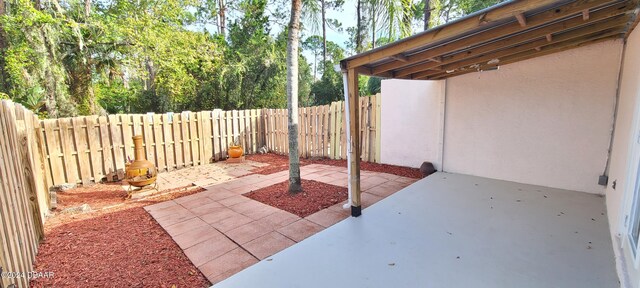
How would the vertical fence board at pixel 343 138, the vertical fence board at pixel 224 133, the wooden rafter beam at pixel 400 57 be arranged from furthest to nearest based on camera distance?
1. the vertical fence board at pixel 224 133
2. the vertical fence board at pixel 343 138
3. the wooden rafter beam at pixel 400 57

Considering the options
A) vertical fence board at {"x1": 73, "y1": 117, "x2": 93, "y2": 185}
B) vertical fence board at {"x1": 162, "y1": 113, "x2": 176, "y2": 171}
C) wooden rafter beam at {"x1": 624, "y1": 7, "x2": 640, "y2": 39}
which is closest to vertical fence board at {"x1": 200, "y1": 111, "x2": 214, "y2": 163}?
vertical fence board at {"x1": 162, "y1": 113, "x2": 176, "y2": 171}

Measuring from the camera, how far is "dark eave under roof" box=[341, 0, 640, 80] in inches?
86.0

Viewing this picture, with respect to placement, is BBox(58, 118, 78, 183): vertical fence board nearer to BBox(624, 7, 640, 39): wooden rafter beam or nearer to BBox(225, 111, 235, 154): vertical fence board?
BBox(225, 111, 235, 154): vertical fence board

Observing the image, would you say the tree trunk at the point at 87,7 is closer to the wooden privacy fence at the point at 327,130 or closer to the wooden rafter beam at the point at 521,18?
the wooden privacy fence at the point at 327,130

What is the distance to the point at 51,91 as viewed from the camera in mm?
7543

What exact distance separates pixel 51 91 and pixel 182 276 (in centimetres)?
874

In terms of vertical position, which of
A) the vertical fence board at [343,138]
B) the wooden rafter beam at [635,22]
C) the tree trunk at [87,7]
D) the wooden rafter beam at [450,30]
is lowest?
the vertical fence board at [343,138]

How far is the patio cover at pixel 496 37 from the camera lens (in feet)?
7.23

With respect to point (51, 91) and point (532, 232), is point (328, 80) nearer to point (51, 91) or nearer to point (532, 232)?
point (51, 91)

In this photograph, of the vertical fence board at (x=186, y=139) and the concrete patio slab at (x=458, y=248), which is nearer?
the concrete patio slab at (x=458, y=248)

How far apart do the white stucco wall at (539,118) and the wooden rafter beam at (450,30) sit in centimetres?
260

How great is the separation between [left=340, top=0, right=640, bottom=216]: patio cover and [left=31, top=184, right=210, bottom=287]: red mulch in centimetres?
214

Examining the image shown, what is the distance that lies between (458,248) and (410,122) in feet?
12.0

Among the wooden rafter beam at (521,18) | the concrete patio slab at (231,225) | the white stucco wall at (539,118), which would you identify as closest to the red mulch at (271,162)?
the concrete patio slab at (231,225)
